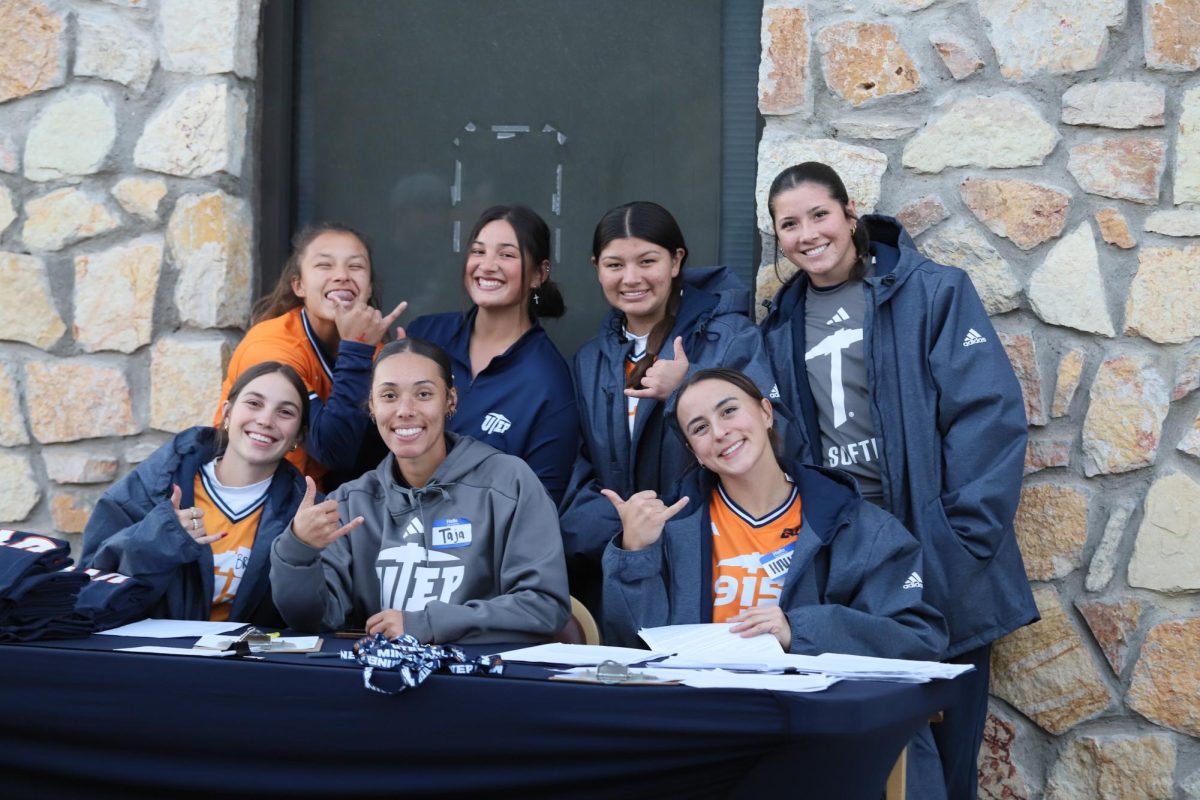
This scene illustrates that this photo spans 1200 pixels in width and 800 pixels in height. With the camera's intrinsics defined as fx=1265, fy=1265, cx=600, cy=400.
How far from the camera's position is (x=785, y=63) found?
3.53 m

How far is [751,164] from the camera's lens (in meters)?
3.88

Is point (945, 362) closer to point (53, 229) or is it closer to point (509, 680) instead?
point (509, 680)

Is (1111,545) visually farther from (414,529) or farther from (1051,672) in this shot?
(414,529)

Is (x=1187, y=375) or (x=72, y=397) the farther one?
(x=72, y=397)

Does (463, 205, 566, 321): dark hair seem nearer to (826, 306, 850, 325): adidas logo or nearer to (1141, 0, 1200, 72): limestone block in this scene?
(826, 306, 850, 325): adidas logo

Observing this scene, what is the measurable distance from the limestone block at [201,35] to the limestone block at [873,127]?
5.93 ft

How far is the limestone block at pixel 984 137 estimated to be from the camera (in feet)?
11.0

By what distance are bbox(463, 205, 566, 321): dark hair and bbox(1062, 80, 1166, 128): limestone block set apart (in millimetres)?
1427

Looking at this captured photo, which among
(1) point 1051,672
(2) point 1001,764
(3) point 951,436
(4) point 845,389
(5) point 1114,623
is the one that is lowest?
(2) point 1001,764

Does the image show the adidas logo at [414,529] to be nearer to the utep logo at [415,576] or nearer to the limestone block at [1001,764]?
the utep logo at [415,576]

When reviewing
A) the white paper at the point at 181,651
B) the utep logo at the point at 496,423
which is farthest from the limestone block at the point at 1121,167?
the white paper at the point at 181,651

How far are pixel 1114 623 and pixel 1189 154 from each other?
122cm

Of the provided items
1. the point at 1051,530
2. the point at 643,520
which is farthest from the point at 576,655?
the point at 1051,530

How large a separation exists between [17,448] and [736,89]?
2.43 meters
